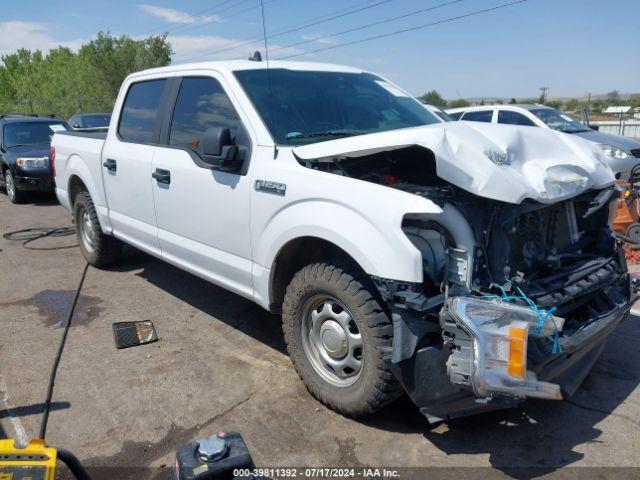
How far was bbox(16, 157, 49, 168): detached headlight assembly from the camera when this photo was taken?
10.8 m

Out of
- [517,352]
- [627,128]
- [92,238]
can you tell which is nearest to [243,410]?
[517,352]

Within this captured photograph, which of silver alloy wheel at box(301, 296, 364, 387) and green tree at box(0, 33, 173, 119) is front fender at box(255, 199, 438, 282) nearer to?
silver alloy wheel at box(301, 296, 364, 387)

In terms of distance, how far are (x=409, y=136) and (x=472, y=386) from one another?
49.6 inches

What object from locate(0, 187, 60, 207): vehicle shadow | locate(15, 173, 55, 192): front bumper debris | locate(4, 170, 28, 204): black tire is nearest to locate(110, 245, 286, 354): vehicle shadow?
locate(15, 173, 55, 192): front bumper debris

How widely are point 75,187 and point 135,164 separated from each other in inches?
77.9

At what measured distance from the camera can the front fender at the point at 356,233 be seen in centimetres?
266

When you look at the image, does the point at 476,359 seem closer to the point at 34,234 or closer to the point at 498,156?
the point at 498,156

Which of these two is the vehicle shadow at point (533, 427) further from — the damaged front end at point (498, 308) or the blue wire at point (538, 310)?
the blue wire at point (538, 310)

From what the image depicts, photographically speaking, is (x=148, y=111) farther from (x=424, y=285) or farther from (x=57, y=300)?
(x=424, y=285)

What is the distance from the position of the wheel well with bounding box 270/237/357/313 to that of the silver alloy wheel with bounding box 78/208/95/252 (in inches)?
129

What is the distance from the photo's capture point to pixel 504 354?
239cm

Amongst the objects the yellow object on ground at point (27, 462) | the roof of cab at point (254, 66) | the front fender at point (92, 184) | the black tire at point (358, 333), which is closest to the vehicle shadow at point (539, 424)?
the black tire at point (358, 333)

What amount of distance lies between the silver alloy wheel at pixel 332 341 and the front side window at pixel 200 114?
1.26m

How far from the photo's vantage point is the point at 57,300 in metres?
5.38
